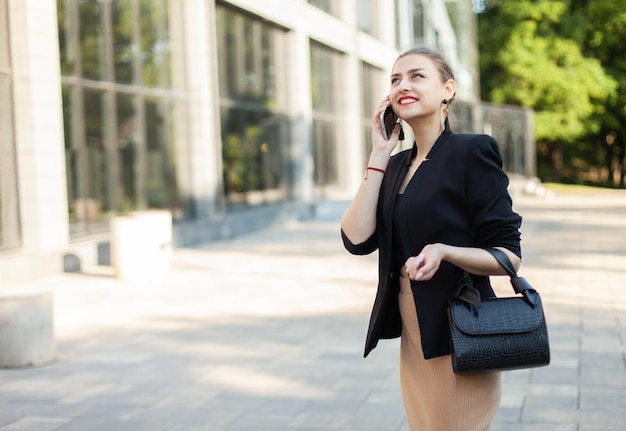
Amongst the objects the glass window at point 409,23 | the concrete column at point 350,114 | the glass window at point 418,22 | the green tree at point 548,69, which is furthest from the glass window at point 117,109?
the green tree at point 548,69

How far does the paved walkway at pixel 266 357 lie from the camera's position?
5773 mm

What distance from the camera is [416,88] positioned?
2.85m

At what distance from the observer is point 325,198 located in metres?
29.9

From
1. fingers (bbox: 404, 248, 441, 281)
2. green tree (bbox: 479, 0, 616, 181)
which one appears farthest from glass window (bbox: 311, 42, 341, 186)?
fingers (bbox: 404, 248, 441, 281)

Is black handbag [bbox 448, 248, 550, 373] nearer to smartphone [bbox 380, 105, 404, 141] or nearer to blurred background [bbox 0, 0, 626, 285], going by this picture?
smartphone [bbox 380, 105, 404, 141]

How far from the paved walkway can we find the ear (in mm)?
2953

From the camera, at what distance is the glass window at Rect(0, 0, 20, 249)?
43.5 ft

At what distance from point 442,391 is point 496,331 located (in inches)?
11.3

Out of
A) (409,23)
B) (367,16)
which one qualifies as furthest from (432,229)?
(409,23)

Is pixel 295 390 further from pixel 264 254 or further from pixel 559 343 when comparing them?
pixel 264 254

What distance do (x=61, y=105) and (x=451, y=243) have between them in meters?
12.8

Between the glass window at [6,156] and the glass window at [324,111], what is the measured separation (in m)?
15.7

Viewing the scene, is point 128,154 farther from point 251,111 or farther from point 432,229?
point 432,229

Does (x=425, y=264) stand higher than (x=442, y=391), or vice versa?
(x=425, y=264)
